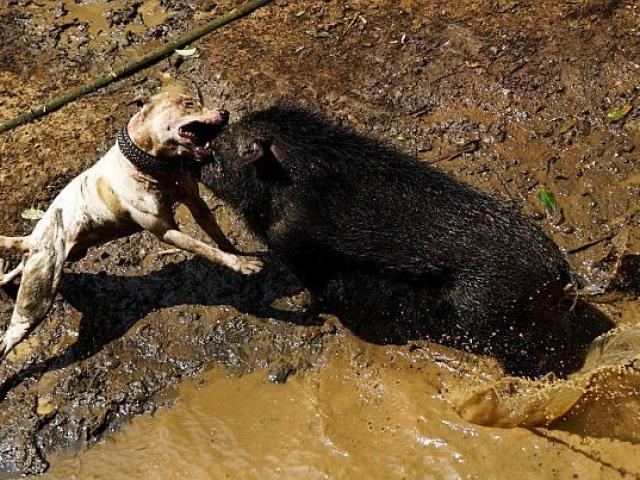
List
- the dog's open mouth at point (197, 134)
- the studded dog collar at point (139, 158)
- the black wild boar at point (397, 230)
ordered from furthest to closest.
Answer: the black wild boar at point (397, 230)
the studded dog collar at point (139, 158)
the dog's open mouth at point (197, 134)

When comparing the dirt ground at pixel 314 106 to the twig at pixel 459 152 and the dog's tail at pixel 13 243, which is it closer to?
the twig at pixel 459 152

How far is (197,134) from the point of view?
14.2ft

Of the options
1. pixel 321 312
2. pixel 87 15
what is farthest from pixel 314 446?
pixel 87 15

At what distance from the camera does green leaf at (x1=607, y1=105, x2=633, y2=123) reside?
6.22 metres

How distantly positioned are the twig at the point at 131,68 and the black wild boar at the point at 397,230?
2.42 metres

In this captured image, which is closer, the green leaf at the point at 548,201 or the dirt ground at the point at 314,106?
the dirt ground at the point at 314,106

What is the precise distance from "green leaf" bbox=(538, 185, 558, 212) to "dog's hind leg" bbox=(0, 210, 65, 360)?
3935 millimetres

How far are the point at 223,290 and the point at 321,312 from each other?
0.87 m

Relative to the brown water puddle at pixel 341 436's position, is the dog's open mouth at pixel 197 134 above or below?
above

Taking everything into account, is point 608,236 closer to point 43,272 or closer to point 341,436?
point 341,436

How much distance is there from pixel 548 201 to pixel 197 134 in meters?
3.15

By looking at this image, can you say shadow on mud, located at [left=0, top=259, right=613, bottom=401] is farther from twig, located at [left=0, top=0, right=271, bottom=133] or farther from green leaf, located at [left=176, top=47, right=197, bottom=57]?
green leaf, located at [left=176, top=47, right=197, bottom=57]

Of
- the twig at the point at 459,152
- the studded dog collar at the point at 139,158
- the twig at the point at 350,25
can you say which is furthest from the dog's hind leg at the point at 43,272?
the twig at the point at 350,25

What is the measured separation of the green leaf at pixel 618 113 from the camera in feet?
20.4
